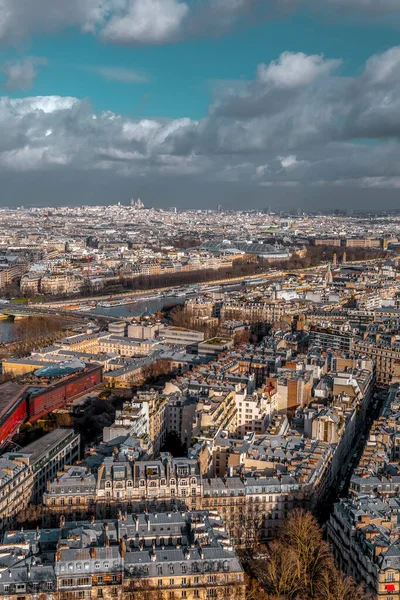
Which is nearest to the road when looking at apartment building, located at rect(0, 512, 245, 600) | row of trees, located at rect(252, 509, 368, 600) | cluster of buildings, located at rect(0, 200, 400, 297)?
cluster of buildings, located at rect(0, 200, 400, 297)

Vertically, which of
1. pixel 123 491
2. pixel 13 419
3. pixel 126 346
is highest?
pixel 123 491

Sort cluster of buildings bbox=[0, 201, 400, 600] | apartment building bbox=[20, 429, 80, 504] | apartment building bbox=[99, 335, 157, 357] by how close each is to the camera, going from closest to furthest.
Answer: cluster of buildings bbox=[0, 201, 400, 600]
apartment building bbox=[20, 429, 80, 504]
apartment building bbox=[99, 335, 157, 357]

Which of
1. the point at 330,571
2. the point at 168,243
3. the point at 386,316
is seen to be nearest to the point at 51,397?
the point at 330,571

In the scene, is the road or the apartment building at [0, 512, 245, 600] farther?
the road

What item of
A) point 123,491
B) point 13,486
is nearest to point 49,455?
point 13,486

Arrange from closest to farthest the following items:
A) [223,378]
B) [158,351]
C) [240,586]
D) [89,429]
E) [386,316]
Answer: [240,586] → [89,429] → [223,378] → [158,351] → [386,316]

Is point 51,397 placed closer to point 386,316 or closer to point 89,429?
point 89,429

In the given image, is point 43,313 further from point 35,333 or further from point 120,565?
point 120,565

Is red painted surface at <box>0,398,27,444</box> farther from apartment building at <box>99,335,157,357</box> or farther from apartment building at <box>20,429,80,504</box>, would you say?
apartment building at <box>99,335,157,357</box>

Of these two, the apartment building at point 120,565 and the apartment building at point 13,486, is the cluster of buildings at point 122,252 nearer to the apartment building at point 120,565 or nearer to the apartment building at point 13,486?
the apartment building at point 13,486

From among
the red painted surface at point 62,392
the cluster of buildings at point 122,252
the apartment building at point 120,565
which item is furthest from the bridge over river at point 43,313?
the apartment building at point 120,565

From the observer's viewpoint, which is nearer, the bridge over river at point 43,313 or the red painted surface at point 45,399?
the red painted surface at point 45,399
